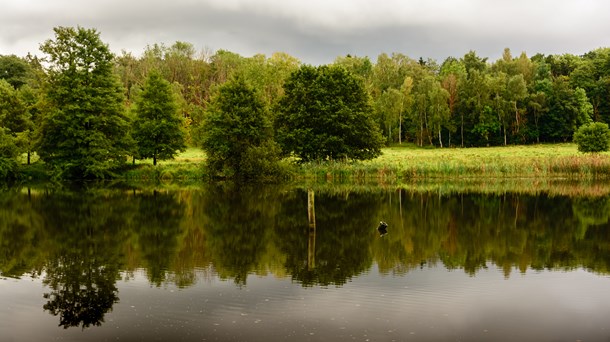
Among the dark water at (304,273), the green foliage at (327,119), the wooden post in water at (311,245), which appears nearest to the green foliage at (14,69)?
the green foliage at (327,119)

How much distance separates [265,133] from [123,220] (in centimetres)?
2917

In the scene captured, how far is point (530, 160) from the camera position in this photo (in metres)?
55.9

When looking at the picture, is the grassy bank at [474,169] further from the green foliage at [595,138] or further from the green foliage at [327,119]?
the green foliage at [595,138]

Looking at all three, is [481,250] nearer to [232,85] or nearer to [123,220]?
[123,220]

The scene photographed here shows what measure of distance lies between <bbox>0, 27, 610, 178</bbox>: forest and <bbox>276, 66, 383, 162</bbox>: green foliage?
15cm

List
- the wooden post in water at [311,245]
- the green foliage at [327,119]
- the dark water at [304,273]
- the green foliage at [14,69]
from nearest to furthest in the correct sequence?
the dark water at [304,273], the wooden post in water at [311,245], the green foliage at [327,119], the green foliage at [14,69]

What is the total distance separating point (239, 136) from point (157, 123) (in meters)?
9.03

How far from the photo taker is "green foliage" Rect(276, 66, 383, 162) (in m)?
57.2

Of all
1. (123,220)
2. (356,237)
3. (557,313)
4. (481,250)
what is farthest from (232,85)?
(557,313)

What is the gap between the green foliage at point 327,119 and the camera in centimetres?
5725

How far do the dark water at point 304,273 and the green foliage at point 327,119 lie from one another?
2307 centimetres

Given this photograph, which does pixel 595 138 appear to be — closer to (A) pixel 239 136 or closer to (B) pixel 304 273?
(A) pixel 239 136

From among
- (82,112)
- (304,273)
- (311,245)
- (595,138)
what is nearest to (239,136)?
(82,112)

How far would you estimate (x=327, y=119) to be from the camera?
57.0 m
